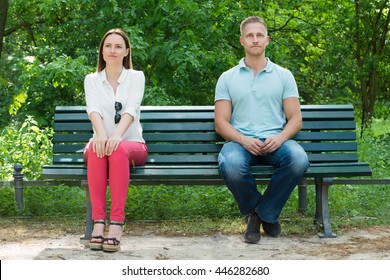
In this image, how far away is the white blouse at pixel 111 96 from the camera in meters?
5.60

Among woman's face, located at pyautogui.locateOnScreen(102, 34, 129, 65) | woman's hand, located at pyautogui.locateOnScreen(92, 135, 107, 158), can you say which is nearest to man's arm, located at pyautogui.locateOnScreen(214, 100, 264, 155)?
woman's face, located at pyautogui.locateOnScreen(102, 34, 129, 65)

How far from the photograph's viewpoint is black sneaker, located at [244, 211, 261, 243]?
546 centimetres

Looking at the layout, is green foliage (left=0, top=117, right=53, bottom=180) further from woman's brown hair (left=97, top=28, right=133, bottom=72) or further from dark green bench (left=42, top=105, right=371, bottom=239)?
woman's brown hair (left=97, top=28, right=133, bottom=72)

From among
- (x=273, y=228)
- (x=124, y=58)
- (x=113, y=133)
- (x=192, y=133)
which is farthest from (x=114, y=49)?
(x=273, y=228)

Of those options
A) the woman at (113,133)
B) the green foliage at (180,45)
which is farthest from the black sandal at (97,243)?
the green foliage at (180,45)

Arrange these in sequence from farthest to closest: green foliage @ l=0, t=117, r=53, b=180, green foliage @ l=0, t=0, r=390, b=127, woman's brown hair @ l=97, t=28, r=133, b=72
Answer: green foliage @ l=0, t=0, r=390, b=127 → green foliage @ l=0, t=117, r=53, b=180 → woman's brown hair @ l=97, t=28, r=133, b=72

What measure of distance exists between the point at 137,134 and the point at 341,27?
7.33 meters

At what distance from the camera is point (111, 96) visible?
5.62 m

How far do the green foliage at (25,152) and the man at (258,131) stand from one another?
8.08ft

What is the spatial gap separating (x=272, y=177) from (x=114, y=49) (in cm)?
143

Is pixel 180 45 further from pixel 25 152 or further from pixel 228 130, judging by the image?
pixel 228 130

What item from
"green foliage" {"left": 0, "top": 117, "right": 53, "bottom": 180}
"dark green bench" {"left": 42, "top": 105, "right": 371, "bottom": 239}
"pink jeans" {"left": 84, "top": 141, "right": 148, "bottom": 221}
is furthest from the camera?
"green foliage" {"left": 0, "top": 117, "right": 53, "bottom": 180}

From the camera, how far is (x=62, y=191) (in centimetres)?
700

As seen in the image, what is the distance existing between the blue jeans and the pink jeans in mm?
708
